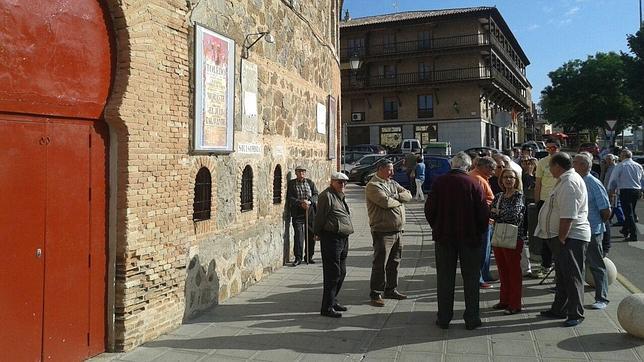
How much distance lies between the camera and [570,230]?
552 centimetres

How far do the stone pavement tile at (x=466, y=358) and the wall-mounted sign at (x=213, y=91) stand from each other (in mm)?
3512

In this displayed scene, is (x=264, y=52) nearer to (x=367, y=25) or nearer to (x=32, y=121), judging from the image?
(x=32, y=121)

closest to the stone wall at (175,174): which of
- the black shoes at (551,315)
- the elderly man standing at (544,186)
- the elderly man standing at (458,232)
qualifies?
the elderly man standing at (458,232)

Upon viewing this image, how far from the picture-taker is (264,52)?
8.14 m

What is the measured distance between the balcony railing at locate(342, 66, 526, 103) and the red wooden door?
137 ft

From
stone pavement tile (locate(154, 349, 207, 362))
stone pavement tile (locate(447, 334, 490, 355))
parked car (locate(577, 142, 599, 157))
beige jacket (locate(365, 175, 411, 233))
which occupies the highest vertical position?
parked car (locate(577, 142, 599, 157))

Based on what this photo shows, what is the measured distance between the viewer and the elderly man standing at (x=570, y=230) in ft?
17.9

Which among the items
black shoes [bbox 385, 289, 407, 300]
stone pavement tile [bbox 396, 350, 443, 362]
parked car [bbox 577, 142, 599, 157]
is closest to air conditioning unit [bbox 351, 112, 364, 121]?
parked car [bbox 577, 142, 599, 157]

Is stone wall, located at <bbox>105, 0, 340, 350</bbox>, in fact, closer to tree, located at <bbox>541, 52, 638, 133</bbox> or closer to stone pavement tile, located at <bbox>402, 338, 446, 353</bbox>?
stone pavement tile, located at <bbox>402, 338, 446, 353</bbox>

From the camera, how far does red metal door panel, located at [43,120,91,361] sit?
4.34 m

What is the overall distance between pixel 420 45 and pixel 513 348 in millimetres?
43681

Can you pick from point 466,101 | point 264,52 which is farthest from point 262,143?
point 466,101

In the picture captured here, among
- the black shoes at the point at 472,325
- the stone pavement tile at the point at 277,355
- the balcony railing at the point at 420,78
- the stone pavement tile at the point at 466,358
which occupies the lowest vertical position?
the stone pavement tile at the point at 277,355

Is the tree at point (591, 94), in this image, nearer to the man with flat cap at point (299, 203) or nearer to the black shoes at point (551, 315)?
the man with flat cap at point (299, 203)
